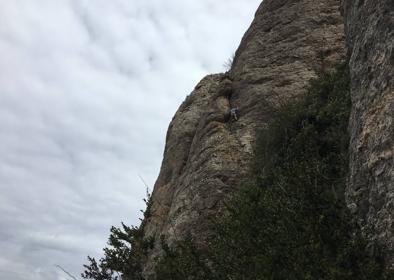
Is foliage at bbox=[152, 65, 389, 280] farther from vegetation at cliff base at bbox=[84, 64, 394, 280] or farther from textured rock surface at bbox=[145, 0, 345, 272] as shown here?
textured rock surface at bbox=[145, 0, 345, 272]

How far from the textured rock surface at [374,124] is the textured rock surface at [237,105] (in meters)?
7.48

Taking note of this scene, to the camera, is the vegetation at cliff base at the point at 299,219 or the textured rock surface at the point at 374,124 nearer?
the vegetation at cliff base at the point at 299,219

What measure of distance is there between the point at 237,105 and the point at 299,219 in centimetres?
1329

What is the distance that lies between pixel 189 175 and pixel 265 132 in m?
4.41

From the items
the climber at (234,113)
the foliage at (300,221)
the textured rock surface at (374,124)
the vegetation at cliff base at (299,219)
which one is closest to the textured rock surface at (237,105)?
the climber at (234,113)

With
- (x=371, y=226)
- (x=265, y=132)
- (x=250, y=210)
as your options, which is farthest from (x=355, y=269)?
(x=265, y=132)

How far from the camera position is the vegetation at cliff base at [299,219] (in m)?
7.98

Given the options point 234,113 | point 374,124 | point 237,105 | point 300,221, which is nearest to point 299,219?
point 300,221

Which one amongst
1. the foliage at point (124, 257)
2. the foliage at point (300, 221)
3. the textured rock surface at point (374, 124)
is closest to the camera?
the foliage at point (300, 221)

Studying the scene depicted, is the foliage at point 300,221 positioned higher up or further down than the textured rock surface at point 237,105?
further down

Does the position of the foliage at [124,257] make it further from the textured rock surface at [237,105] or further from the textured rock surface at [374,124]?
the textured rock surface at [374,124]

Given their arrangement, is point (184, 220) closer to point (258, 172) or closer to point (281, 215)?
point (258, 172)

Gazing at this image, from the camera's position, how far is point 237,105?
21.8 m

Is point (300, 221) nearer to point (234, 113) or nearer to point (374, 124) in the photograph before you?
point (374, 124)
